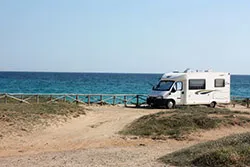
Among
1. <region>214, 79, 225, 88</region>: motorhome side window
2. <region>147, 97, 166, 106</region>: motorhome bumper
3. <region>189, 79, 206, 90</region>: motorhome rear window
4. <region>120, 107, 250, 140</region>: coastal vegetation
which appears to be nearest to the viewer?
<region>120, 107, 250, 140</region>: coastal vegetation

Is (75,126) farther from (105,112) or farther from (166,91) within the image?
(166,91)

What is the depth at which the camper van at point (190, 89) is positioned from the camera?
26672 millimetres

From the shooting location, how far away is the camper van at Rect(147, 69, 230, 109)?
87.5 feet

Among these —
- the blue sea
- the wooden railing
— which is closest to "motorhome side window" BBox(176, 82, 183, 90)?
the blue sea

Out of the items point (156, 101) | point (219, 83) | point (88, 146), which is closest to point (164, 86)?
point (156, 101)

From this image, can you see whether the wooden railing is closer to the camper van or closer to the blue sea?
the camper van

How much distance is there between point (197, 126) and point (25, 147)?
22.9 feet

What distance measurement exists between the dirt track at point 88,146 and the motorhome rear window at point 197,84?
708 cm

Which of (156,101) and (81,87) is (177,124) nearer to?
(156,101)

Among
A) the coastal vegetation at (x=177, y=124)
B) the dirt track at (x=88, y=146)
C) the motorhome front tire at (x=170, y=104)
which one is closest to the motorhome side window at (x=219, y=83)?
the motorhome front tire at (x=170, y=104)

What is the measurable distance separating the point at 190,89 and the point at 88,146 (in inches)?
551

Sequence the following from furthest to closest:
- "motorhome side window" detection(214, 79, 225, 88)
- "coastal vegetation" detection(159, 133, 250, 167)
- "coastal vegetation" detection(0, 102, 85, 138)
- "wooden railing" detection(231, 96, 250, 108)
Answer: "wooden railing" detection(231, 96, 250, 108) → "motorhome side window" detection(214, 79, 225, 88) → "coastal vegetation" detection(0, 102, 85, 138) → "coastal vegetation" detection(159, 133, 250, 167)

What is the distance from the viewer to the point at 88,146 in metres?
14.2

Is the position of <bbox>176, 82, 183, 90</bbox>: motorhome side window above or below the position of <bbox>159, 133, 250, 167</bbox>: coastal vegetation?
above
